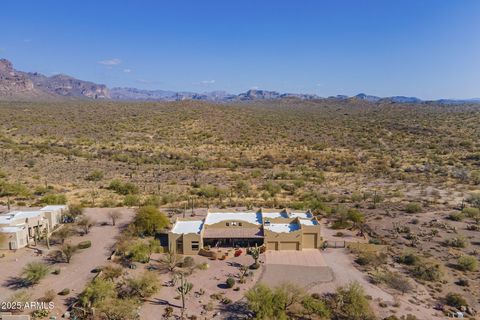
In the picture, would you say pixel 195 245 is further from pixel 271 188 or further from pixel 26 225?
pixel 271 188

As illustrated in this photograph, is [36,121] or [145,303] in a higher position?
[36,121]

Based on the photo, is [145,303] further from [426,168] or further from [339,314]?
[426,168]

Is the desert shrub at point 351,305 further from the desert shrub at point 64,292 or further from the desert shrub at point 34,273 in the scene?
the desert shrub at point 34,273

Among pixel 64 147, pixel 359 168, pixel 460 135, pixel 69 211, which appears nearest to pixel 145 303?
pixel 69 211

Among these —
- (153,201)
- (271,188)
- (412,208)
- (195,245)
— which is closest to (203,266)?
(195,245)

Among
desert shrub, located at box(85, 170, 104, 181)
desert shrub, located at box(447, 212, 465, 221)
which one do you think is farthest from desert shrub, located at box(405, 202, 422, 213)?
desert shrub, located at box(85, 170, 104, 181)

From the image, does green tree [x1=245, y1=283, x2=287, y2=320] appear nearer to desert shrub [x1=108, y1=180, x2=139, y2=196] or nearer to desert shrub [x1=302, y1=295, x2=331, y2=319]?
desert shrub [x1=302, y1=295, x2=331, y2=319]

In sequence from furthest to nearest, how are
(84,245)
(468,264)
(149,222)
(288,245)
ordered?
(149,222), (288,245), (84,245), (468,264)

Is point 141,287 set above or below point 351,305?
above
